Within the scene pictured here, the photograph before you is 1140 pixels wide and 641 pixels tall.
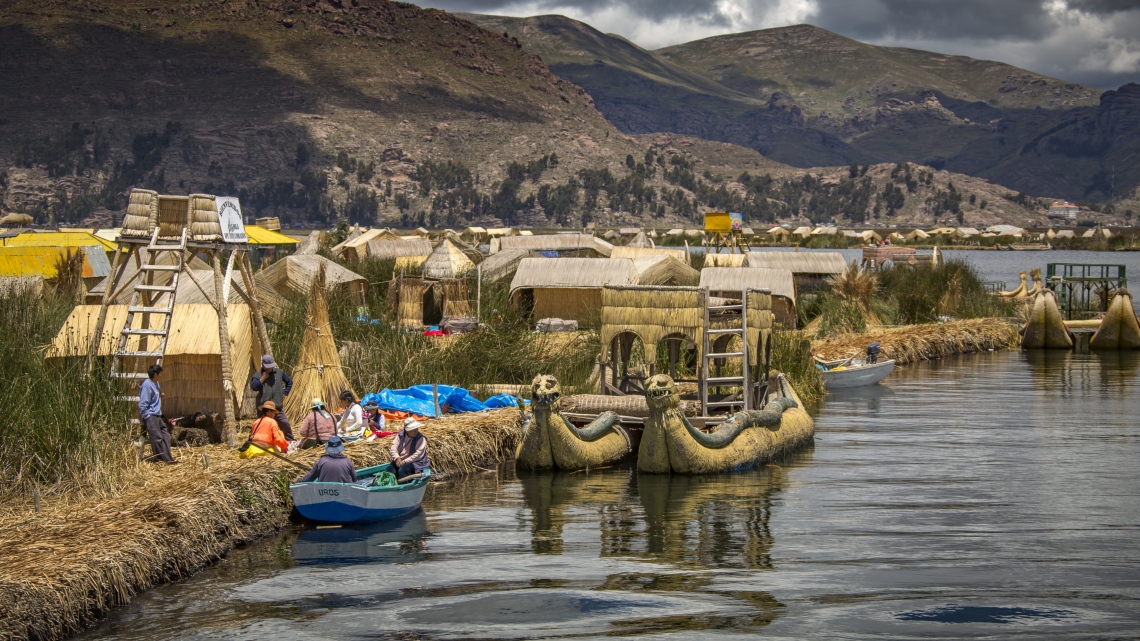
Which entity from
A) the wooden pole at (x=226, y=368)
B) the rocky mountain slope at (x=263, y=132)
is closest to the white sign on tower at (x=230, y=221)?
the wooden pole at (x=226, y=368)

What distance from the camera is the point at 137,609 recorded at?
1080 centimetres

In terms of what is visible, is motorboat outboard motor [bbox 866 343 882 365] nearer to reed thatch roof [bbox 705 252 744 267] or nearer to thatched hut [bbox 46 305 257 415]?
reed thatch roof [bbox 705 252 744 267]

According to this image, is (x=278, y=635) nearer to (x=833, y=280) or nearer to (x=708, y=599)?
(x=708, y=599)

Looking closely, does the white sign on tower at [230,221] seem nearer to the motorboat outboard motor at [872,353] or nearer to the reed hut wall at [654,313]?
the reed hut wall at [654,313]

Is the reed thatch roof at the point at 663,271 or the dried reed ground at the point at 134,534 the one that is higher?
the reed thatch roof at the point at 663,271

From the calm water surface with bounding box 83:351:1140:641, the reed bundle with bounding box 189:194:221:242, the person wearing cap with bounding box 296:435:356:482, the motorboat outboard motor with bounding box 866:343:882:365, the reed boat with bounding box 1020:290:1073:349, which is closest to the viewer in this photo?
the calm water surface with bounding box 83:351:1140:641

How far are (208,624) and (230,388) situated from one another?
515 centimetres

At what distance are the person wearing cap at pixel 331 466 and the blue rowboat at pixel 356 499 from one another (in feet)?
0.37

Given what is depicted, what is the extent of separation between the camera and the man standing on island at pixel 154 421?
14.4 metres

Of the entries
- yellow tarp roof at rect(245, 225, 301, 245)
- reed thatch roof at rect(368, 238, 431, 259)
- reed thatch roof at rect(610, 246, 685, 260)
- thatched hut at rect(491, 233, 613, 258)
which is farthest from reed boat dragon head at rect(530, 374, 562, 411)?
thatched hut at rect(491, 233, 613, 258)

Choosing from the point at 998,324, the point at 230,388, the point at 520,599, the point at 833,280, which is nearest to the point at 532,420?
the point at 230,388

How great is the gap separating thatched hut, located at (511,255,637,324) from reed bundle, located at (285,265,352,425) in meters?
14.3

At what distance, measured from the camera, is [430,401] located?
60.4 ft

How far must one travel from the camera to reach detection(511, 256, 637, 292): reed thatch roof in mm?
31797
